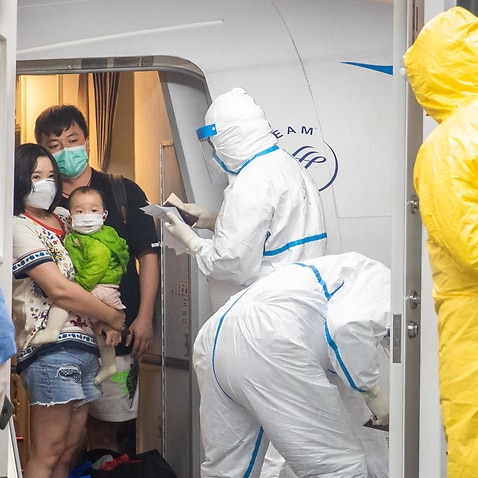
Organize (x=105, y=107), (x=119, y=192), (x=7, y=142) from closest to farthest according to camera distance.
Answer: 1. (x=7, y=142)
2. (x=119, y=192)
3. (x=105, y=107)

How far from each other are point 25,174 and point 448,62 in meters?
2.25

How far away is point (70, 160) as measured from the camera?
5.03 metres

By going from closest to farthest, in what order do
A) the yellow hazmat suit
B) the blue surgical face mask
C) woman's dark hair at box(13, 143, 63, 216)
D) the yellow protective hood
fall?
the yellow hazmat suit → the yellow protective hood → woman's dark hair at box(13, 143, 63, 216) → the blue surgical face mask

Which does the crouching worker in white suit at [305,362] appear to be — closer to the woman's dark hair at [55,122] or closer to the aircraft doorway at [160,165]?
the aircraft doorway at [160,165]

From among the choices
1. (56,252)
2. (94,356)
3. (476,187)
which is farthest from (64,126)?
(476,187)

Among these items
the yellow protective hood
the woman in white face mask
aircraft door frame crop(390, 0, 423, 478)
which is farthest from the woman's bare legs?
the yellow protective hood

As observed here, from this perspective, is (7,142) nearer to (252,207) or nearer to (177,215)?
(252,207)

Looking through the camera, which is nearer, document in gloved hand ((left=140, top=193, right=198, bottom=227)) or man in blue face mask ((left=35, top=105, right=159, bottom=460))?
document in gloved hand ((left=140, top=193, right=198, bottom=227))

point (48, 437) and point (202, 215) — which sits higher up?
point (202, 215)

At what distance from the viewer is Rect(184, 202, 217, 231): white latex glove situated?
4.75m

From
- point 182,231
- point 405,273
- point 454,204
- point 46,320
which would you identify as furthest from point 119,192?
point 454,204

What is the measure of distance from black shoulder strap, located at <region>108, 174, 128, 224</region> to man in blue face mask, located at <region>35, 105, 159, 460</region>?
0.06 ft

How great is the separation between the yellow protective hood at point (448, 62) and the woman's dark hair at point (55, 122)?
268cm

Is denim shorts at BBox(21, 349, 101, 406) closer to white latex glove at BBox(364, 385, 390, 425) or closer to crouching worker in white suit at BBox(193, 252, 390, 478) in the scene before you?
crouching worker in white suit at BBox(193, 252, 390, 478)
